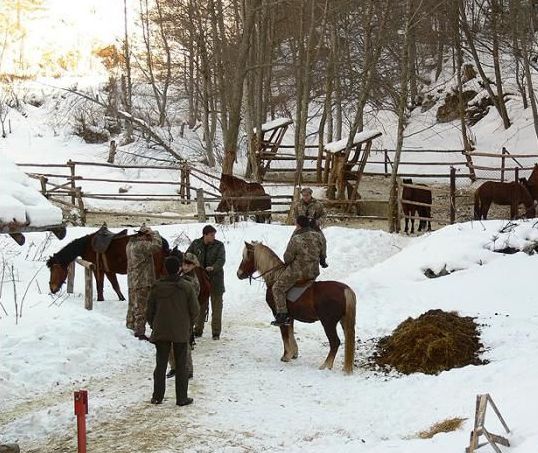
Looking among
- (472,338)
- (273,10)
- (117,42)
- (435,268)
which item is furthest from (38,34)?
(472,338)

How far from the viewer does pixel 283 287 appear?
9.19 metres

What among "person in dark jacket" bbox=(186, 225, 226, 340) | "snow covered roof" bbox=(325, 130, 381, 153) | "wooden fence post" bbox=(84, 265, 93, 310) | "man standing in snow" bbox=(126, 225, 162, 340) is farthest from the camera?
"snow covered roof" bbox=(325, 130, 381, 153)

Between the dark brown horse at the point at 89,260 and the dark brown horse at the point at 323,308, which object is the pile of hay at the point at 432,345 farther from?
the dark brown horse at the point at 89,260

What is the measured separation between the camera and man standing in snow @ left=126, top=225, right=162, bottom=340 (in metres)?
9.95

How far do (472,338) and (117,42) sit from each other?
35.8 metres

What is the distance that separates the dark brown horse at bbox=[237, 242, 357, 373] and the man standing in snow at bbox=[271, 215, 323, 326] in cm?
12

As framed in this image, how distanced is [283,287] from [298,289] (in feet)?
0.65

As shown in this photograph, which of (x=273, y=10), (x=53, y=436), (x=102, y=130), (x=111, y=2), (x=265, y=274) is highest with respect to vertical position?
(x=111, y=2)

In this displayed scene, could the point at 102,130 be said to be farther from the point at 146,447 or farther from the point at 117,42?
the point at 146,447

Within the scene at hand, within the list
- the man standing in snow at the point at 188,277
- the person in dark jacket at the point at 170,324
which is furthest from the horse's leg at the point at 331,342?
the person in dark jacket at the point at 170,324

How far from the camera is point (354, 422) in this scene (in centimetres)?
704

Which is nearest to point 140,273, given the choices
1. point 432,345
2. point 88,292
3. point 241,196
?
point 88,292

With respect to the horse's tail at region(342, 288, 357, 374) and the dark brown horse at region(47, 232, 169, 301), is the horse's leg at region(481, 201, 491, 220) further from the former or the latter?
the horse's tail at region(342, 288, 357, 374)

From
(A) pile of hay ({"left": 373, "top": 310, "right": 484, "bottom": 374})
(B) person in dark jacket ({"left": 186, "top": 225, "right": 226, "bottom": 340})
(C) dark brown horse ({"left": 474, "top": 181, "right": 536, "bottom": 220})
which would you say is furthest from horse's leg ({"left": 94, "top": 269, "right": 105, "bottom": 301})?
(C) dark brown horse ({"left": 474, "top": 181, "right": 536, "bottom": 220})
